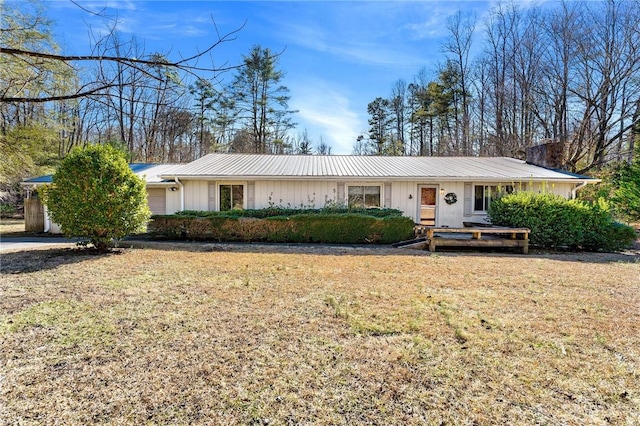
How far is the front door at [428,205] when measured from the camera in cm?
1252

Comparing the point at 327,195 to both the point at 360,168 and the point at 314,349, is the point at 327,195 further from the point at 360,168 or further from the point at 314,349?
the point at 314,349

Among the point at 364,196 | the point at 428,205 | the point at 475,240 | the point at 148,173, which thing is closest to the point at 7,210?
the point at 148,173

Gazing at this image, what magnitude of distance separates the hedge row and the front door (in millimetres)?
2506

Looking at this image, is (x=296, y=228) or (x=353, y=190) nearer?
(x=296, y=228)

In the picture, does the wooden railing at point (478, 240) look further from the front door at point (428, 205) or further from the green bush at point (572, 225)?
the front door at point (428, 205)

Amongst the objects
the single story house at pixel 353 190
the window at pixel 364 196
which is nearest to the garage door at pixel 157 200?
the single story house at pixel 353 190

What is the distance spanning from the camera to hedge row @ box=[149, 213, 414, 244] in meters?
10.3

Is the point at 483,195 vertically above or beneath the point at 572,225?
above

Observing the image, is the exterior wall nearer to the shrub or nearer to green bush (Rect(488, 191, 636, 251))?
the shrub

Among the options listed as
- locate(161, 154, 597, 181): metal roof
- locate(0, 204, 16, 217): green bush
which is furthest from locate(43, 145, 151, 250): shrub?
locate(0, 204, 16, 217): green bush

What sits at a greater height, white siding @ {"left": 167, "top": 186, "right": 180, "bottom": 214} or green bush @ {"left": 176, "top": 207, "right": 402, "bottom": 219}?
white siding @ {"left": 167, "top": 186, "right": 180, "bottom": 214}

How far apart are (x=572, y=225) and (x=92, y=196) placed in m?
13.1

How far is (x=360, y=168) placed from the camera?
43.9 ft

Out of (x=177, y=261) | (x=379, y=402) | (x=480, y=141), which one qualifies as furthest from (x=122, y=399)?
(x=480, y=141)
